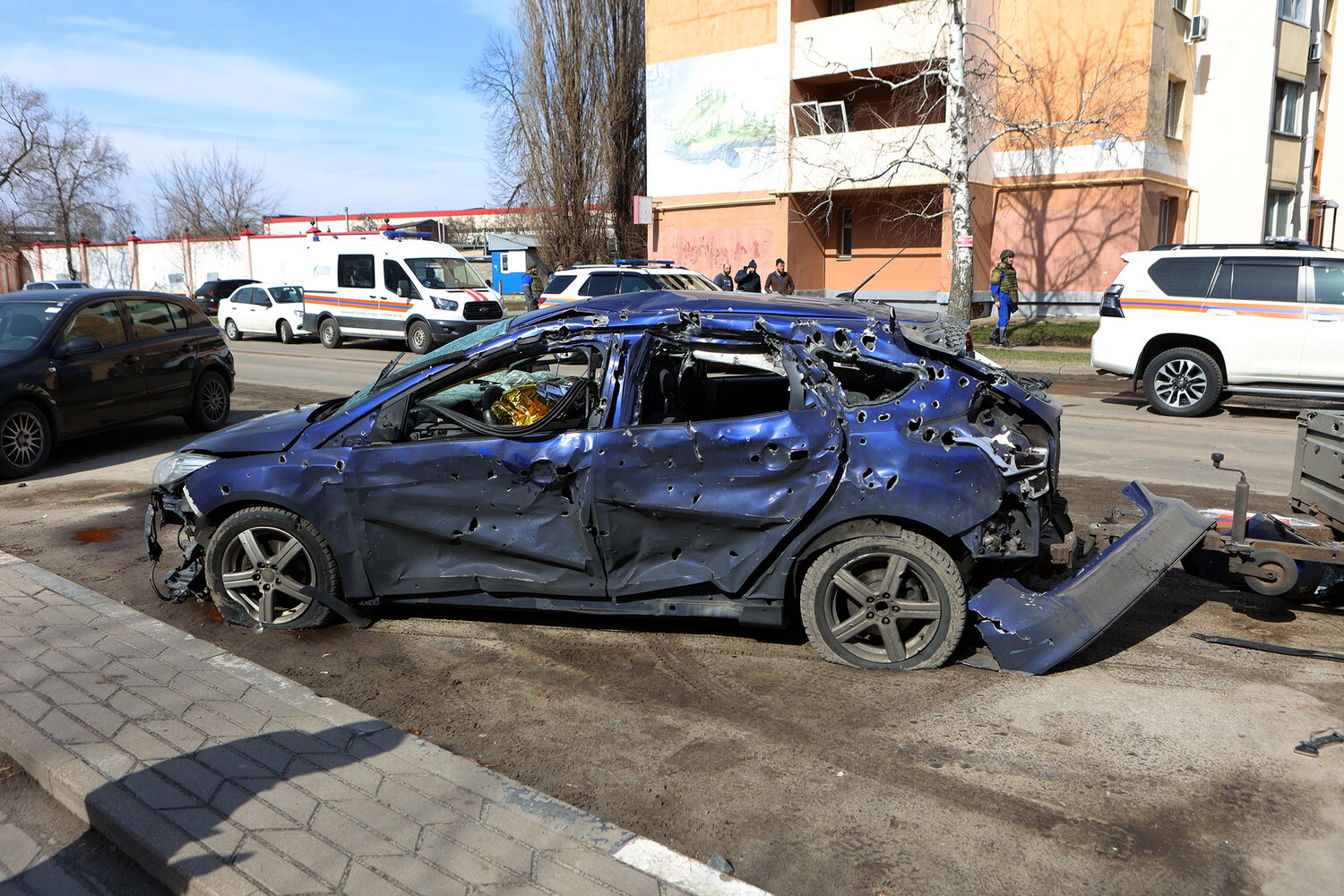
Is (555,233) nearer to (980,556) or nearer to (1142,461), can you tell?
(1142,461)

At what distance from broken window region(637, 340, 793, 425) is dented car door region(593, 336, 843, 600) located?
0.03 metres

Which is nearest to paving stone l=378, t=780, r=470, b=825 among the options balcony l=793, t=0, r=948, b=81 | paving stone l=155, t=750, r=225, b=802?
paving stone l=155, t=750, r=225, b=802

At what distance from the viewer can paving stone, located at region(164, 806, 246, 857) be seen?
9.95 feet

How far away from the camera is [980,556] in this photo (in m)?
4.18

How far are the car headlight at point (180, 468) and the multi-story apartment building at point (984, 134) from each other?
20.1m

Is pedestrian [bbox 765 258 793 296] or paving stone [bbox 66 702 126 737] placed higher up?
pedestrian [bbox 765 258 793 296]

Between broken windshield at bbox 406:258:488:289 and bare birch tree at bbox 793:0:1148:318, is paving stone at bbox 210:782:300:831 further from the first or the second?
bare birch tree at bbox 793:0:1148:318

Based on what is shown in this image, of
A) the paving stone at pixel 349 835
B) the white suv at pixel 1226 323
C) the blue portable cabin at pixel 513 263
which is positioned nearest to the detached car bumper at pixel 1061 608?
the paving stone at pixel 349 835

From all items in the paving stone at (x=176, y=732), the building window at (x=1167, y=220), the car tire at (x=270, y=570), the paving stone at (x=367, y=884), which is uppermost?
the building window at (x=1167, y=220)

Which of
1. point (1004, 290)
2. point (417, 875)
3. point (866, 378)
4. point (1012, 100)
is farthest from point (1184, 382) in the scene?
point (1012, 100)

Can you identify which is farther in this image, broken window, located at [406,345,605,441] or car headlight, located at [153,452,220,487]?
car headlight, located at [153,452,220,487]

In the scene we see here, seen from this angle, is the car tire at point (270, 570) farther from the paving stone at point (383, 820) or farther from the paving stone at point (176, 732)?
the paving stone at point (383, 820)

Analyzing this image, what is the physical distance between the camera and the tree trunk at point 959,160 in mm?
19047

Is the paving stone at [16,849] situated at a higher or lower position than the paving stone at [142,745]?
lower
